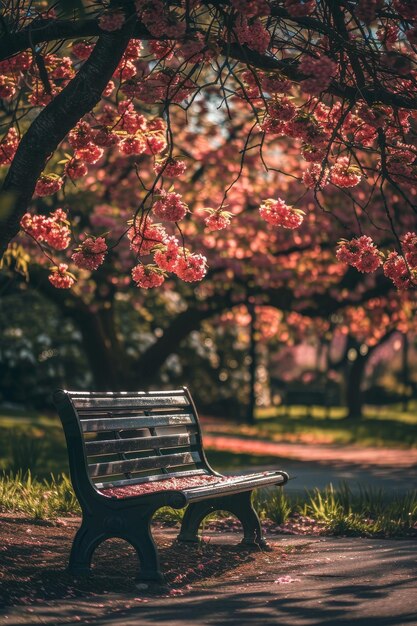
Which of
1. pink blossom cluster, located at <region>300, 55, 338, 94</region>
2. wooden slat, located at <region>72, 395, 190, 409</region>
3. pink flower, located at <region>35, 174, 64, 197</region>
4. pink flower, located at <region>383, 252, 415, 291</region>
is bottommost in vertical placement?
wooden slat, located at <region>72, 395, 190, 409</region>

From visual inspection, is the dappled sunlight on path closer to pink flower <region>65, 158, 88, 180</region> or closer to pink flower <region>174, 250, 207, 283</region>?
pink flower <region>174, 250, 207, 283</region>

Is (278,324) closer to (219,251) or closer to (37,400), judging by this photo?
(37,400)

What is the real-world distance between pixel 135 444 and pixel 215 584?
43.7 inches

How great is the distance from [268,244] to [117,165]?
287 cm

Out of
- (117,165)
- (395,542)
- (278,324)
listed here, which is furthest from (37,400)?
(395,542)

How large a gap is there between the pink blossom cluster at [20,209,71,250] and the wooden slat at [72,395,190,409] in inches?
59.5

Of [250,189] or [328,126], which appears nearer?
[328,126]

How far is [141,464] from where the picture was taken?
7.63 metres

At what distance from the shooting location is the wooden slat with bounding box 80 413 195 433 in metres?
7.04

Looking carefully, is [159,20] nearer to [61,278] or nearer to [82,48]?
[82,48]

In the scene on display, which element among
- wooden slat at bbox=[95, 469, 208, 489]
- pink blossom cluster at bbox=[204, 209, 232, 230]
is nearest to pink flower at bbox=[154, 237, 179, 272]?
pink blossom cluster at bbox=[204, 209, 232, 230]

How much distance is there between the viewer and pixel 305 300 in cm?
1895

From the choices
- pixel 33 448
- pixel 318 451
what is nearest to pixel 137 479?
pixel 33 448

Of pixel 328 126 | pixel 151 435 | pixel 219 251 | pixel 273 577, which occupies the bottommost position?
pixel 273 577
